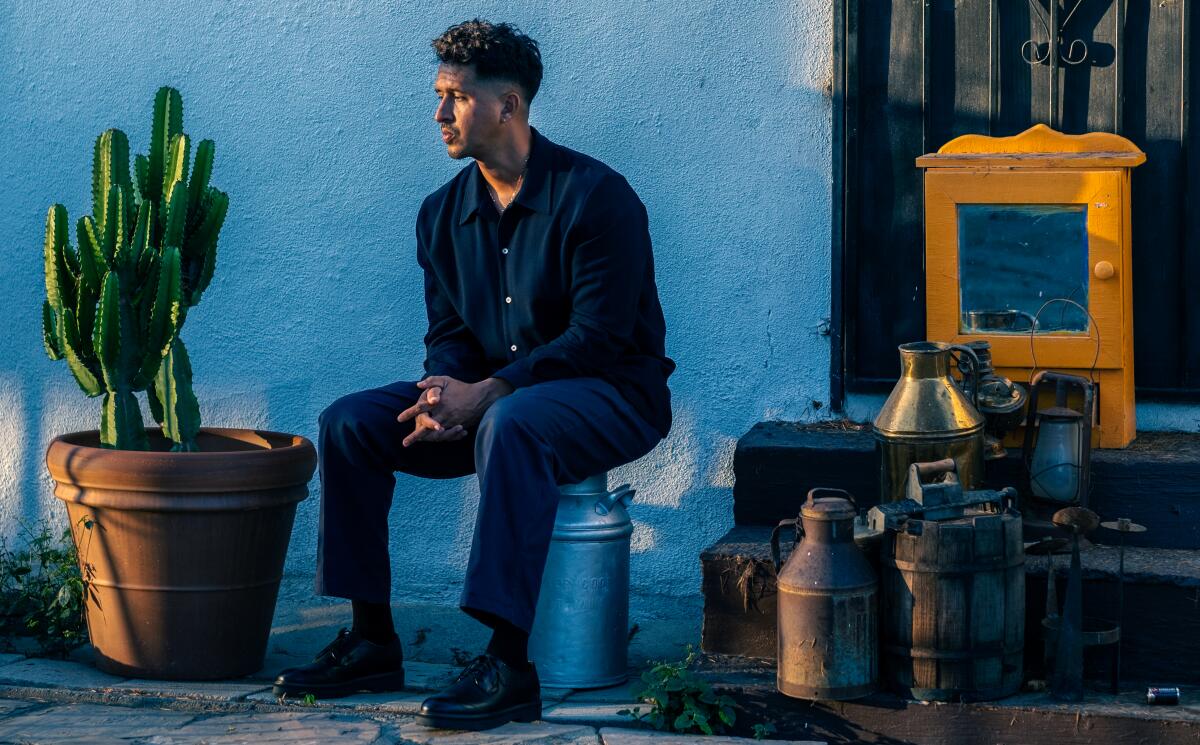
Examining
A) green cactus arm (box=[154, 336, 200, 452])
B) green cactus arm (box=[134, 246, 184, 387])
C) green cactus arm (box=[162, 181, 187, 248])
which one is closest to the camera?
green cactus arm (box=[134, 246, 184, 387])

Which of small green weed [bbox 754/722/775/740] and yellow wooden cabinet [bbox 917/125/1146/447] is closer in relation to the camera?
small green weed [bbox 754/722/775/740]

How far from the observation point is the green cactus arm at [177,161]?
460cm

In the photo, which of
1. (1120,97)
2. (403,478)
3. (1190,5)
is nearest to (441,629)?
(403,478)

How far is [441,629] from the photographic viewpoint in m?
4.93

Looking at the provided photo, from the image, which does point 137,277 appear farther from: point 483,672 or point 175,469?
point 483,672

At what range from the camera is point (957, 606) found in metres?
3.66

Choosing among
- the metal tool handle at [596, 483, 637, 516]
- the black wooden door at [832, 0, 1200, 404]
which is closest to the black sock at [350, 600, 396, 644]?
the metal tool handle at [596, 483, 637, 516]

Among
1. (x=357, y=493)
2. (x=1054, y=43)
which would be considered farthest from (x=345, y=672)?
(x=1054, y=43)

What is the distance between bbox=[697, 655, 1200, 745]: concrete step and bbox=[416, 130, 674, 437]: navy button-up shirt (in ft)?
2.97

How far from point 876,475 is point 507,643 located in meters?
1.31

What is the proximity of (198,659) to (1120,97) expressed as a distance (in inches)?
126

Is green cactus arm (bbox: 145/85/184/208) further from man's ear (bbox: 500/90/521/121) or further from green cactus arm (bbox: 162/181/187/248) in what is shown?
man's ear (bbox: 500/90/521/121)

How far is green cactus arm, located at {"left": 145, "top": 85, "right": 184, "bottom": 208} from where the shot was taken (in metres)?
4.64

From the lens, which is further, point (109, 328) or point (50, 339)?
point (50, 339)
